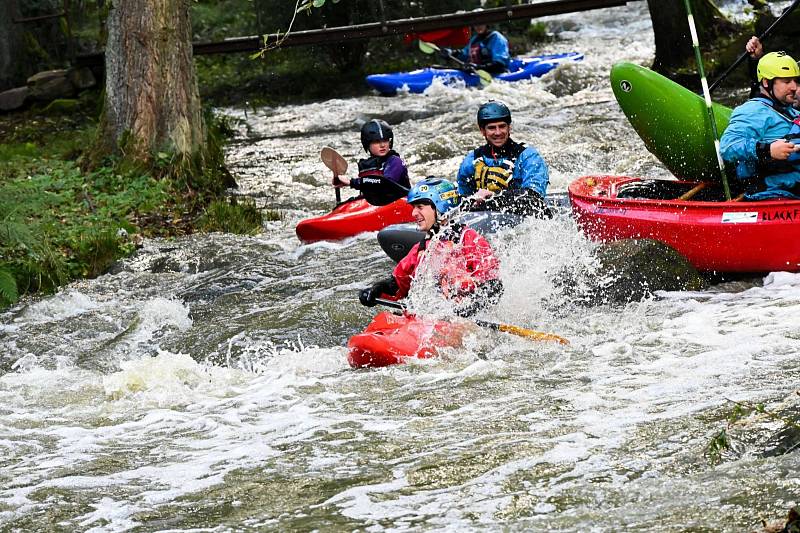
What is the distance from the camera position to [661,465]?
461cm

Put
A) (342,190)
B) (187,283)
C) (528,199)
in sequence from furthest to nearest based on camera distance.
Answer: (342,190) < (187,283) < (528,199)

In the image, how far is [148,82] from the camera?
40.5ft

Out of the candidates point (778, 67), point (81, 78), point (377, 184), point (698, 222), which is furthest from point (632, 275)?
point (81, 78)

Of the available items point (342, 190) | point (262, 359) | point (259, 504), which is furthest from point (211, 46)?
point (259, 504)

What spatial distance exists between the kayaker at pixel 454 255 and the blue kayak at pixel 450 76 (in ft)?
40.2

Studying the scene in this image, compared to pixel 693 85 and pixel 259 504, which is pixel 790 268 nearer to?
pixel 259 504

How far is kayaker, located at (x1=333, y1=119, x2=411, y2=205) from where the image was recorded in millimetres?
10500

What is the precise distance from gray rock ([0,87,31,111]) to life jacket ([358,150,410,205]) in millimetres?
9444

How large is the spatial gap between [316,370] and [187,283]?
10.5ft

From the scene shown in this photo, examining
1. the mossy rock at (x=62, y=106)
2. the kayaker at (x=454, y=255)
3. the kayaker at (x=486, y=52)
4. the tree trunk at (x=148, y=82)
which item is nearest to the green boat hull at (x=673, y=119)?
the kayaker at (x=454, y=255)

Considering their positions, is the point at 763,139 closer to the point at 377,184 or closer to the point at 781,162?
the point at 781,162

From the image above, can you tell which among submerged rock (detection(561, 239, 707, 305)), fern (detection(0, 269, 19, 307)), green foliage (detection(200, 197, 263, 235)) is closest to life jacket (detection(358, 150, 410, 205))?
green foliage (detection(200, 197, 263, 235))

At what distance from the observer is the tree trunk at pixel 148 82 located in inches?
484

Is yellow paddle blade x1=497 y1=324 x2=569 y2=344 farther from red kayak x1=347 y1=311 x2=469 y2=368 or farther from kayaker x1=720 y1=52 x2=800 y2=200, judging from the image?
kayaker x1=720 y1=52 x2=800 y2=200
